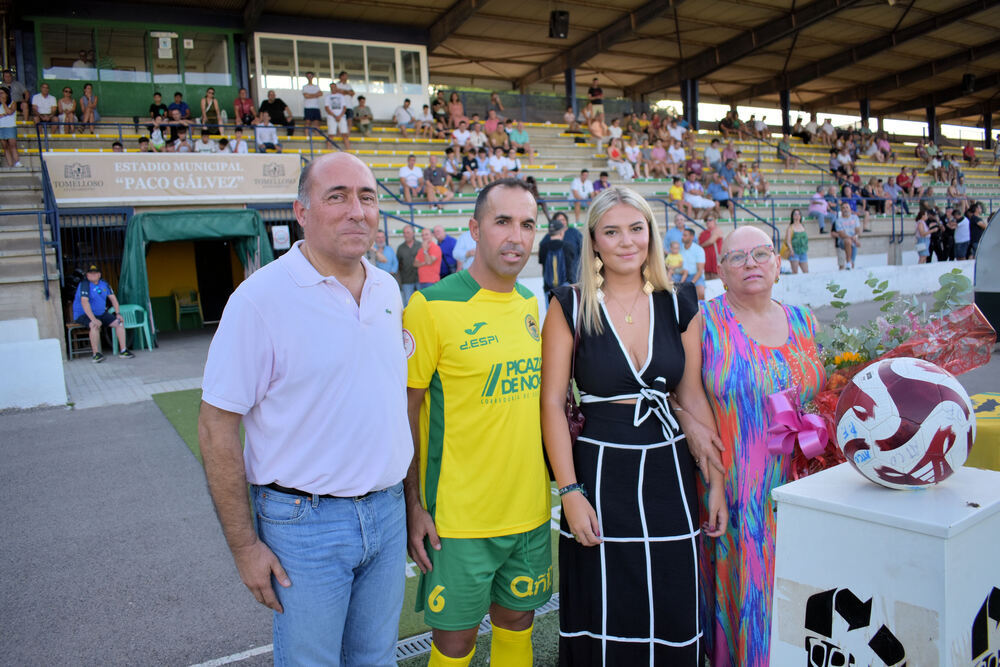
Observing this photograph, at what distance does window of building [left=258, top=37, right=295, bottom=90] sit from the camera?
1772 cm

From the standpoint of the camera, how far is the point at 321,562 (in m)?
1.75

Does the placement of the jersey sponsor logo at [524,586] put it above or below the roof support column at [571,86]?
below

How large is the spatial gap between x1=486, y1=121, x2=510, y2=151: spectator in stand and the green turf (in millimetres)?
11726

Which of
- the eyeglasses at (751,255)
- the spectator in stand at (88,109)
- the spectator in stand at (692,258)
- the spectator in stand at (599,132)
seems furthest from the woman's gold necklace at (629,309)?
the spectator in stand at (599,132)

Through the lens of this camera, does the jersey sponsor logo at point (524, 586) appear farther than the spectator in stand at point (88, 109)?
No

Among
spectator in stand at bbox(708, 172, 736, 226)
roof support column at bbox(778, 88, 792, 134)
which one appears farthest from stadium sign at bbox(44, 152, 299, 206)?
roof support column at bbox(778, 88, 792, 134)

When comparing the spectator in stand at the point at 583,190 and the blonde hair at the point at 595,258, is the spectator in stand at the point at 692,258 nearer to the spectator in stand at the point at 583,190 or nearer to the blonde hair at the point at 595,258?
the spectator in stand at the point at 583,190

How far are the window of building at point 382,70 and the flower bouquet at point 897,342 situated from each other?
61.0ft

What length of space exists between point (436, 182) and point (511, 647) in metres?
13.9

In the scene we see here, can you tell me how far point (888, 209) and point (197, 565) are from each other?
2231 cm

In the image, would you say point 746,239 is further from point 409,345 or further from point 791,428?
point 409,345

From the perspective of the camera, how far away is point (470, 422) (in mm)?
2078

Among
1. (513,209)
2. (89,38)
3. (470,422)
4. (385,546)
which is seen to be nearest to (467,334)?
(470,422)

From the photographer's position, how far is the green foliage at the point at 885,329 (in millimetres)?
2252
